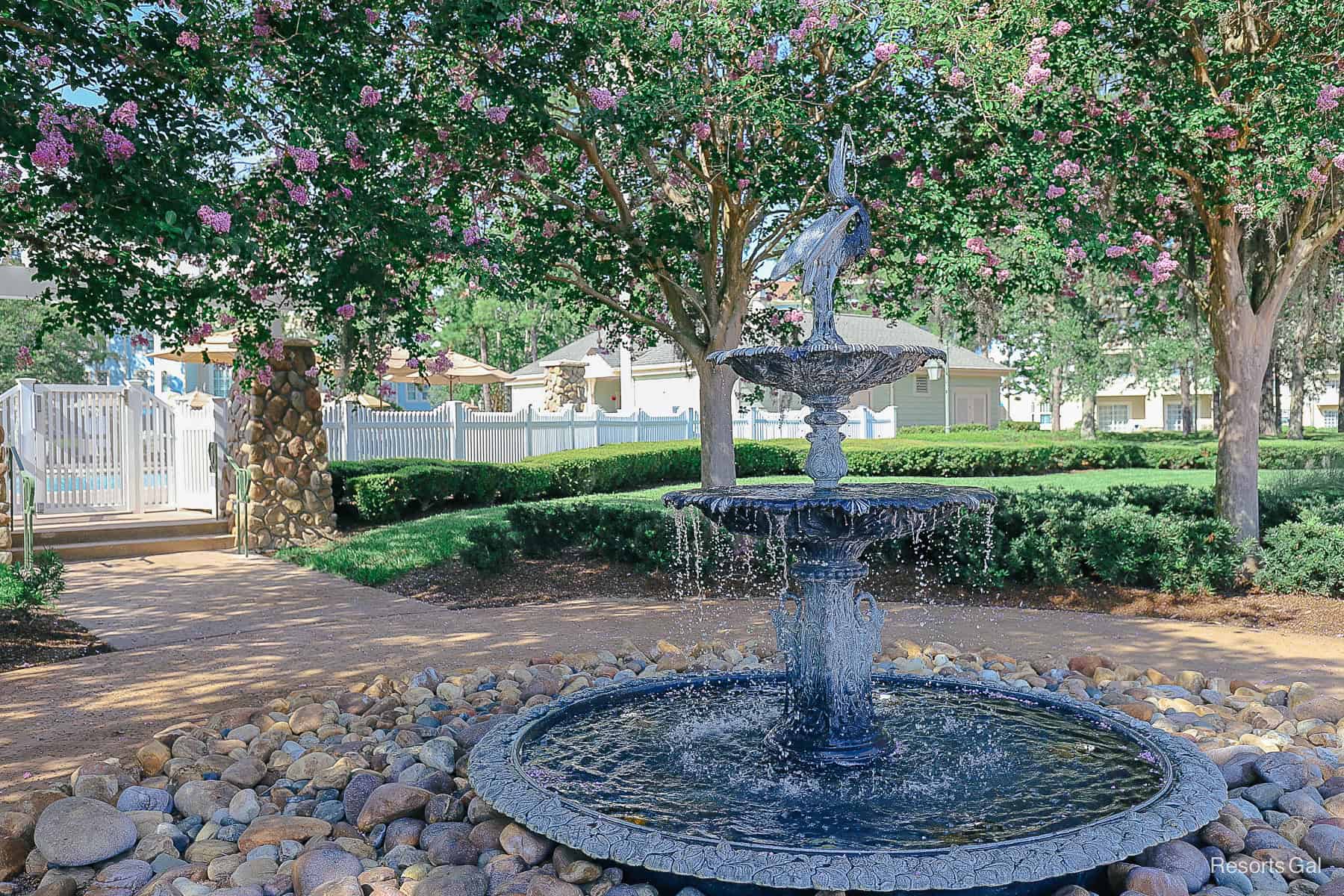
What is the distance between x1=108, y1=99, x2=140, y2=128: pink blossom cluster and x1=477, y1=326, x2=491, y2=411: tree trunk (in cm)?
3240

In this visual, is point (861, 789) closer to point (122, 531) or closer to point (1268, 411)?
point (122, 531)

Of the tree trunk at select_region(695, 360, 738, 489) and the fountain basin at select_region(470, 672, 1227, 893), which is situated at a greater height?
the tree trunk at select_region(695, 360, 738, 489)

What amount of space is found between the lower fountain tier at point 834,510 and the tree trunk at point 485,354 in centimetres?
3417

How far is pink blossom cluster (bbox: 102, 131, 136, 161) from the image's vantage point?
5.38m

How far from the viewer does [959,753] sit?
454 centimetres

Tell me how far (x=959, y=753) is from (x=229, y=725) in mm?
3702

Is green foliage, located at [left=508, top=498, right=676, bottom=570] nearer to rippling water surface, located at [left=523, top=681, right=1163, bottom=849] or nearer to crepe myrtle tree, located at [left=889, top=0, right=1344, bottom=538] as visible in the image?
crepe myrtle tree, located at [left=889, top=0, right=1344, bottom=538]

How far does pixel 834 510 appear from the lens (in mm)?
4082

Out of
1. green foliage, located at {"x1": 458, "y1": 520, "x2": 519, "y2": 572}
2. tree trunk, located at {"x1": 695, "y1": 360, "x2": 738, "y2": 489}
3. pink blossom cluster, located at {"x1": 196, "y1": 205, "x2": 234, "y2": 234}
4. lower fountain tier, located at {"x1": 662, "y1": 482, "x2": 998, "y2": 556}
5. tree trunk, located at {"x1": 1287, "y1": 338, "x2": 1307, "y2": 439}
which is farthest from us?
tree trunk, located at {"x1": 1287, "y1": 338, "x2": 1307, "y2": 439}

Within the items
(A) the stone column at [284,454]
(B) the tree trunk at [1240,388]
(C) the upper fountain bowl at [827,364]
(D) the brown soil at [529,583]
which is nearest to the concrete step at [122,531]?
(A) the stone column at [284,454]

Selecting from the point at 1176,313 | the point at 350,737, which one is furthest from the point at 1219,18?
the point at 350,737

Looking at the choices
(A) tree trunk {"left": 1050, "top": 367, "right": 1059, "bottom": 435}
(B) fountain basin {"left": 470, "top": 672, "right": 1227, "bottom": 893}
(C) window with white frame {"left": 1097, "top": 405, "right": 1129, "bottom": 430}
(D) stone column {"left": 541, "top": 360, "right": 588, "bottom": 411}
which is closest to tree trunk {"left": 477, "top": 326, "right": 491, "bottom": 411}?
(D) stone column {"left": 541, "top": 360, "right": 588, "bottom": 411}

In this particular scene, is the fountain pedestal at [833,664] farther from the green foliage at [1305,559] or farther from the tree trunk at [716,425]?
the green foliage at [1305,559]

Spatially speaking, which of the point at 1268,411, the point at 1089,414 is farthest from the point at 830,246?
the point at 1268,411
